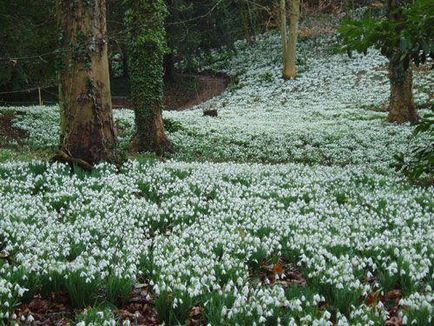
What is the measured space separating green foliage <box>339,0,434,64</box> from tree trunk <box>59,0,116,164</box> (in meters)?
4.73

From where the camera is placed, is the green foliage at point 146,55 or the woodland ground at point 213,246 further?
the green foliage at point 146,55

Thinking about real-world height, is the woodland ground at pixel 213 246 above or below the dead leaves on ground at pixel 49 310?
above

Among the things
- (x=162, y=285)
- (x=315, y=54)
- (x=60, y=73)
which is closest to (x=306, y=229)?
(x=162, y=285)

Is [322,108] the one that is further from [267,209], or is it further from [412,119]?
[267,209]

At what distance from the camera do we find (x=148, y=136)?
617 inches

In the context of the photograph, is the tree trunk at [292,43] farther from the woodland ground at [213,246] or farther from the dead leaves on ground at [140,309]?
the dead leaves on ground at [140,309]

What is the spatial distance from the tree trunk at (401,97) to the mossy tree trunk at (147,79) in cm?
965

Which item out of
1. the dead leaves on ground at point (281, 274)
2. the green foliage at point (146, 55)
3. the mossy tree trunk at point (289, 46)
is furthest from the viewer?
the mossy tree trunk at point (289, 46)

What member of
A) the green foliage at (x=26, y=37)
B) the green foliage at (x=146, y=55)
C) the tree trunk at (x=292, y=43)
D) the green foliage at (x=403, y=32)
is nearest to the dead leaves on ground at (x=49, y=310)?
the green foliage at (x=403, y=32)

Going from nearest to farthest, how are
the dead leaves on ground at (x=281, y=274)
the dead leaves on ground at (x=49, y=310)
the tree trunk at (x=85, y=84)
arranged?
1. the dead leaves on ground at (x=49, y=310)
2. the dead leaves on ground at (x=281, y=274)
3. the tree trunk at (x=85, y=84)

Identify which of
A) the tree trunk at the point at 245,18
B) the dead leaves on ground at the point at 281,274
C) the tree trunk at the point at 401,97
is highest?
the tree trunk at the point at 245,18

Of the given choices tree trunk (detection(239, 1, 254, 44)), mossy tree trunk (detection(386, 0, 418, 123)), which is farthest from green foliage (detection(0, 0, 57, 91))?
tree trunk (detection(239, 1, 254, 44))

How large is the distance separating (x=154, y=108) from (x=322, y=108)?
15.9m

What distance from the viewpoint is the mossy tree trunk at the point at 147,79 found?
15430 mm
